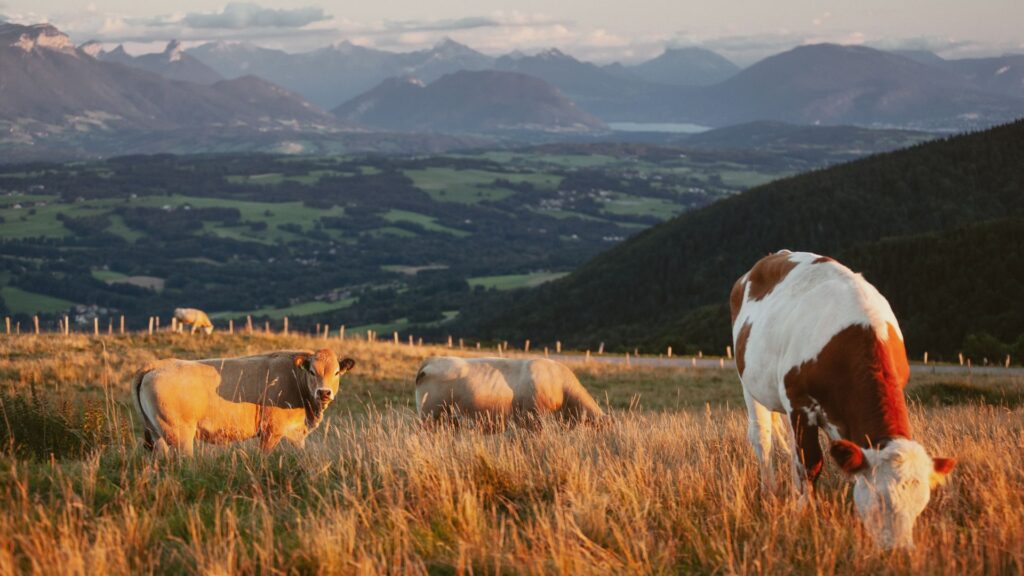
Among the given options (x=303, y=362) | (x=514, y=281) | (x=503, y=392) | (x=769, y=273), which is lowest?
(x=514, y=281)

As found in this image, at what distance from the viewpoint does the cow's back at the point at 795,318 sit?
7.38 m

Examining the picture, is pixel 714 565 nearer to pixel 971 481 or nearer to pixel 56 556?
pixel 971 481

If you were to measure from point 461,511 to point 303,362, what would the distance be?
25.9 ft

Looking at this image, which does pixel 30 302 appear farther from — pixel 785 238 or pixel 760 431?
pixel 760 431

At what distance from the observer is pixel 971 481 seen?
7.89m

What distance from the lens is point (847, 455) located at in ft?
20.4

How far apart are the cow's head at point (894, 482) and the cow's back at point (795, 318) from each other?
1163mm

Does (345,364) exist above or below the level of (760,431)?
below

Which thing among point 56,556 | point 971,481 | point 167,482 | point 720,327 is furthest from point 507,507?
point 720,327

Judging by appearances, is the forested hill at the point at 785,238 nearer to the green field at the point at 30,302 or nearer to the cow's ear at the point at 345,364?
the green field at the point at 30,302

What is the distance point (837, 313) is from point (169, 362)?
9764 millimetres

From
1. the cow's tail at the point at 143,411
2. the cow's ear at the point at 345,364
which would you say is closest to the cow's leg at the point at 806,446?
the cow's ear at the point at 345,364

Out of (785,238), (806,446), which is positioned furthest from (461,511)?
(785,238)

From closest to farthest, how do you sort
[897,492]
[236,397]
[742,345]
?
[897,492], [742,345], [236,397]
